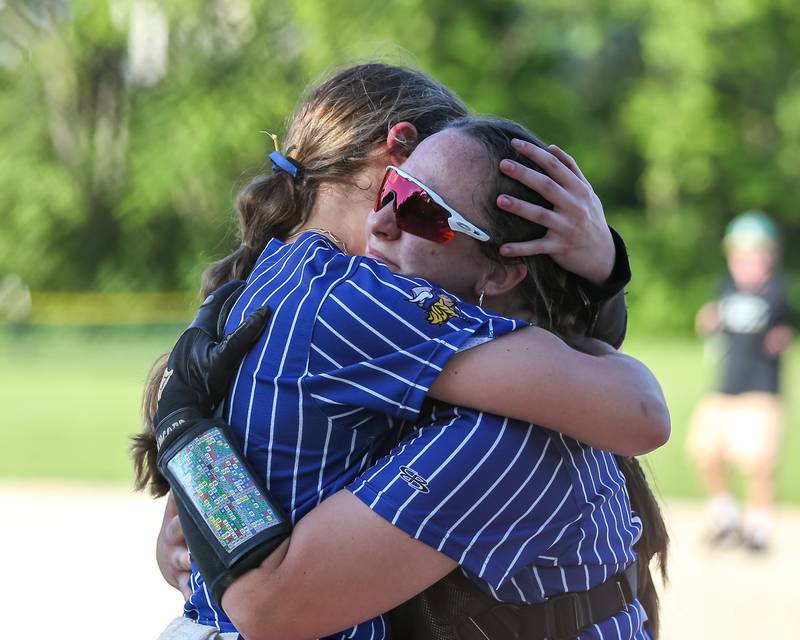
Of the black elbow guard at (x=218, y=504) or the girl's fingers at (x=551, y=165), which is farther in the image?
the girl's fingers at (x=551, y=165)

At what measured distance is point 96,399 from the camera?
55.2 feet

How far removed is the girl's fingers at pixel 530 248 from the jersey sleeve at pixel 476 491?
299mm

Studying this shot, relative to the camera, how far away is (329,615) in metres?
1.58

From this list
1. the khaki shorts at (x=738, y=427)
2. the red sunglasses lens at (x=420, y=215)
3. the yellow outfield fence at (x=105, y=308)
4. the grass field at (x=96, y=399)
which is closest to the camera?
the red sunglasses lens at (x=420, y=215)

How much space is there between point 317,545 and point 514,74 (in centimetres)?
3662

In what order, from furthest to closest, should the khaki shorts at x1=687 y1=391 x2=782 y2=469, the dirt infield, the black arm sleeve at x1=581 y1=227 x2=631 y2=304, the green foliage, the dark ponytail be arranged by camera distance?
the green foliage, the khaki shorts at x1=687 y1=391 x2=782 y2=469, the dirt infield, the dark ponytail, the black arm sleeve at x1=581 y1=227 x2=631 y2=304

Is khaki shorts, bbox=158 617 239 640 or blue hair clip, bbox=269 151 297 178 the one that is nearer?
khaki shorts, bbox=158 617 239 640

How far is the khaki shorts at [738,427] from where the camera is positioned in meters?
8.50

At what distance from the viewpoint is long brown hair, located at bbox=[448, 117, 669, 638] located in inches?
70.8

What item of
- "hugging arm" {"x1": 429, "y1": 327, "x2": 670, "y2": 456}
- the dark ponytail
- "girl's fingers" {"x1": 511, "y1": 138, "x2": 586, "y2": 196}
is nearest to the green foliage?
the dark ponytail

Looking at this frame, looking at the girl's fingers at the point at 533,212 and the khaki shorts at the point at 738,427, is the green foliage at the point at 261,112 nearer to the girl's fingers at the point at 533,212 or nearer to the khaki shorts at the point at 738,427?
the khaki shorts at the point at 738,427

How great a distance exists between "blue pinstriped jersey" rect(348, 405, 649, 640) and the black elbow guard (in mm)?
149

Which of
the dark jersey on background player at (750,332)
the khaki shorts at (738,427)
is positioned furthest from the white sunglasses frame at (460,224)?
the dark jersey on background player at (750,332)

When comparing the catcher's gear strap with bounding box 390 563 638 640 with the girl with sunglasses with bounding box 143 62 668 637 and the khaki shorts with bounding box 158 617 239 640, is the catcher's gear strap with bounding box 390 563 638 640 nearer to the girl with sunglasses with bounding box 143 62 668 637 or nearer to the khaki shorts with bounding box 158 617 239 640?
the girl with sunglasses with bounding box 143 62 668 637
